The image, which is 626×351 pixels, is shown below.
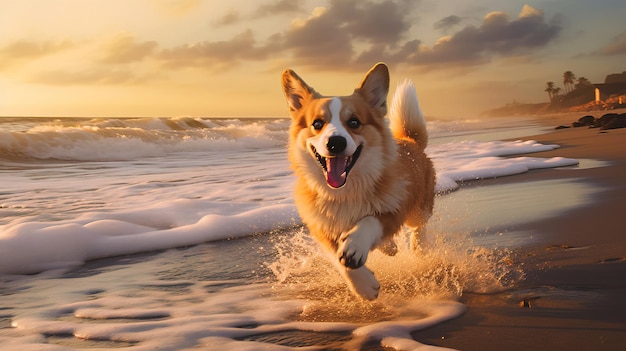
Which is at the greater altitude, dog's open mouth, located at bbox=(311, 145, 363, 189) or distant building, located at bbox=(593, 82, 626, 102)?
distant building, located at bbox=(593, 82, 626, 102)

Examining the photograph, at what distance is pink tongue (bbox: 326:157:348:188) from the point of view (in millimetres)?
3686

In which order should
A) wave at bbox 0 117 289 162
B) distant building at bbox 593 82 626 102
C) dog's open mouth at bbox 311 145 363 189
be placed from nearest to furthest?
dog's open mouth at bbox 311 145 363 189
wave at bbox 0 117 289 162
distant building at bbox 593 82 626 102

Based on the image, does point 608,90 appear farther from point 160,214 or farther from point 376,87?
point 376,87

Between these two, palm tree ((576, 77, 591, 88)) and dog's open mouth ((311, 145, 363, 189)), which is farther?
palm tree ((576, 77, 591, 88))

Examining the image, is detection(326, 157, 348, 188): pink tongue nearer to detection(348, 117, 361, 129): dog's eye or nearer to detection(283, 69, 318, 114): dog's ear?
detection(348, 117, 361, 129): dog's eye

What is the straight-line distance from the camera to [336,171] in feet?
12.1

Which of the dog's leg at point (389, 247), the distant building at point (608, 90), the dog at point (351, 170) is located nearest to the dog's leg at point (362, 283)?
the dog at point (351, 170)

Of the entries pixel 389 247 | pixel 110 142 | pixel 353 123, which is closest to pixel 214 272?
pixel 389 247

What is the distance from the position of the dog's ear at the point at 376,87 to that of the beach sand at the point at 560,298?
138 cm

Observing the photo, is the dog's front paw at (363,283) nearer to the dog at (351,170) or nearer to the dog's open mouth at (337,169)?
the dog at (351,170)

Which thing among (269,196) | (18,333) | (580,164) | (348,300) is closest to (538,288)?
(348,300)

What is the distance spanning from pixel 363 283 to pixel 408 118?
2.17 meters

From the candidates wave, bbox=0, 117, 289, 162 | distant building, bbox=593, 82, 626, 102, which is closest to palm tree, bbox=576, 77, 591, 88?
distant building, bbox=593, 82, 626, 102

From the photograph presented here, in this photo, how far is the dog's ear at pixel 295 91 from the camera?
4.08 meters
